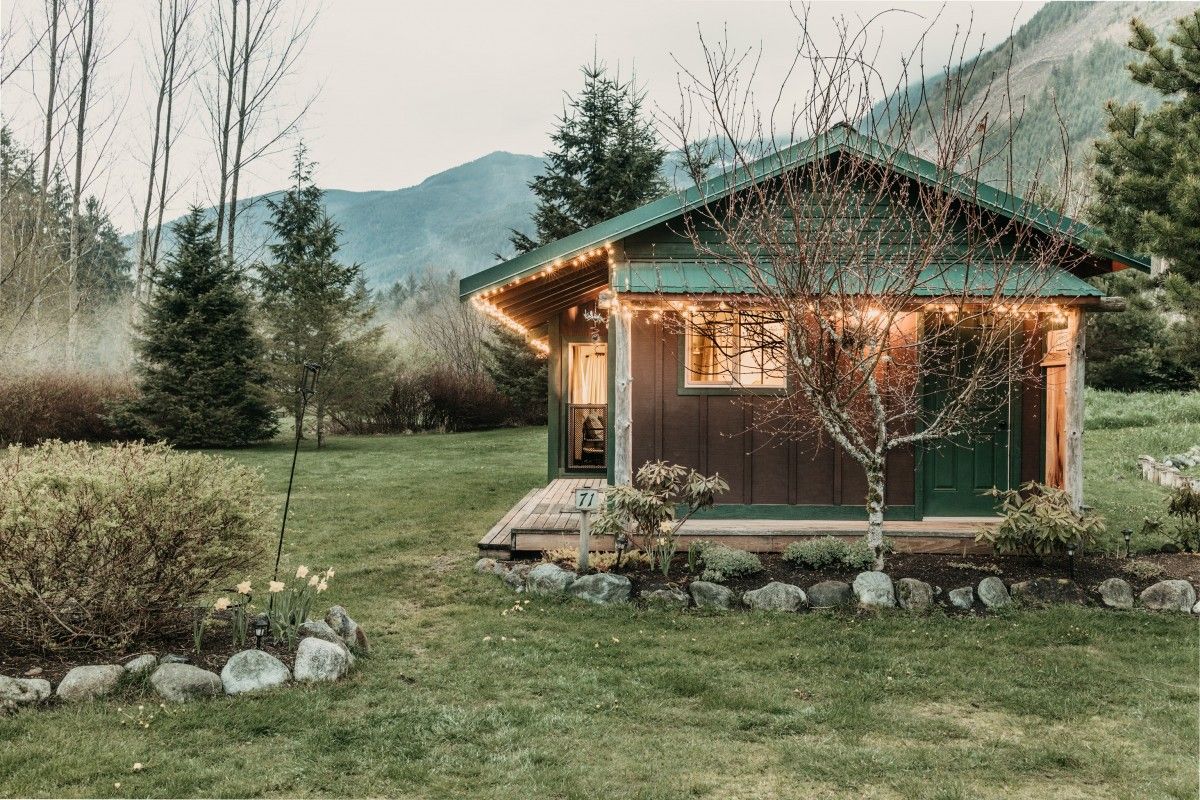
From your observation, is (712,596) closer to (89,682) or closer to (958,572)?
(958,572)

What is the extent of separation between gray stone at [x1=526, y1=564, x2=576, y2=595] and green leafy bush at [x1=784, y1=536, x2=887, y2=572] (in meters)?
1.81

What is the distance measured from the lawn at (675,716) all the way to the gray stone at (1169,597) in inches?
8.4

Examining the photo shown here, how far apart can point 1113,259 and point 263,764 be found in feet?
25.0

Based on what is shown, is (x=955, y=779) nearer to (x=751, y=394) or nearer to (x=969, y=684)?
(x=969, y=684)

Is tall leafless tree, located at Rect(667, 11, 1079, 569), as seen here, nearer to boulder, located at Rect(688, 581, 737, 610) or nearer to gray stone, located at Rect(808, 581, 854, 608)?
gray stone, located at Rect(808, 581, 854, 608)

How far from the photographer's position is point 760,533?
7.08 metres

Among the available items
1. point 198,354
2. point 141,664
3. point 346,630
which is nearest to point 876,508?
point 346,630

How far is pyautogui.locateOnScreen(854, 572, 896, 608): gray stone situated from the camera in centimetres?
579

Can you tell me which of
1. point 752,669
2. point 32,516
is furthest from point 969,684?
point 32,516

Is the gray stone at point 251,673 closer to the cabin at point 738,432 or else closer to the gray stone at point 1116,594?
the cabin at point 738,432

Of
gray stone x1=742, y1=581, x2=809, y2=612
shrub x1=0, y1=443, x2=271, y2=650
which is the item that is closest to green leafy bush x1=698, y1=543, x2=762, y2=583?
gray stone x1=742, y1=581, x2=809, y2=612

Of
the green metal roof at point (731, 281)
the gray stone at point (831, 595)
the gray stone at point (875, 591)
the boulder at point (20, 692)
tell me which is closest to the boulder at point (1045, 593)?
the gray stone at point (875, 591)

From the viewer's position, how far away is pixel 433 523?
9578mm

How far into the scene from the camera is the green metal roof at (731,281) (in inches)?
271
